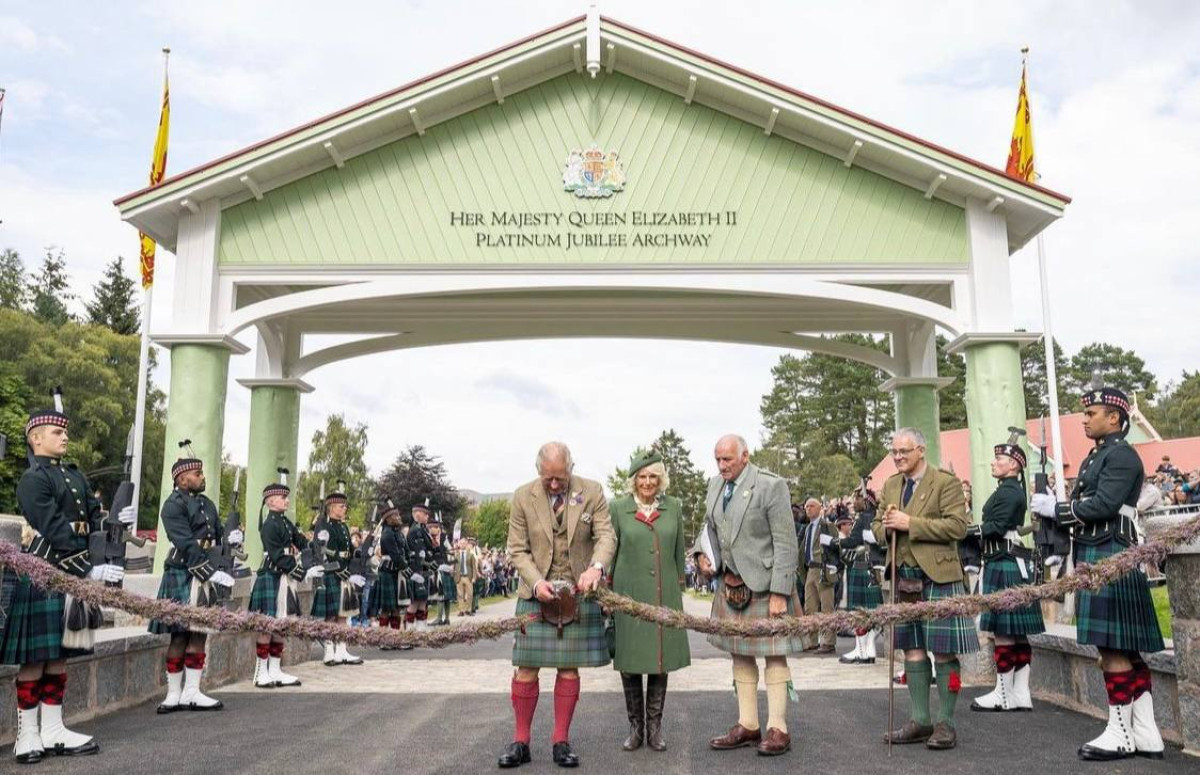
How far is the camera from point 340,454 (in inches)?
2242

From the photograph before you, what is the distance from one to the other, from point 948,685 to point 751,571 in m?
1.47

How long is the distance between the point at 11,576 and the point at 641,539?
4.13 meters

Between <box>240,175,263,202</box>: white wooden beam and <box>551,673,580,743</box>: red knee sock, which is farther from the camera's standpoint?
<box>240,175,263,202</box>: white wooden beam

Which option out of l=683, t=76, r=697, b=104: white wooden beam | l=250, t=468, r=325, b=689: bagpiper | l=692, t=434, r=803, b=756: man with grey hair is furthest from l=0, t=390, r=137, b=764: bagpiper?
l=683, t=76, r=697, b=104: white wooden beam

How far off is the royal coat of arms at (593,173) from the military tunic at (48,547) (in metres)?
7.67

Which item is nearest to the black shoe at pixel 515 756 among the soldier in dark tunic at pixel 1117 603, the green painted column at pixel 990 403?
the soldier in dark tunic at pixel 1117 603

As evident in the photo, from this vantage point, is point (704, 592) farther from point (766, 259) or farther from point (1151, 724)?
point (1151, 724)

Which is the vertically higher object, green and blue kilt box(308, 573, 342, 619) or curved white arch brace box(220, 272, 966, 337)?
curved white arch brace box(220, 272, 966, 337)

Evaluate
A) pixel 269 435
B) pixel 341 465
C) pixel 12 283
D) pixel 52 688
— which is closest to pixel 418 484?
pixel 341 465

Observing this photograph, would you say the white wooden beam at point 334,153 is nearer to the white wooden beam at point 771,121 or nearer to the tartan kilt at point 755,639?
the white wooden beam at point 771,121

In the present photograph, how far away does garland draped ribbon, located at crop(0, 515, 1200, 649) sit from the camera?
17.8ft

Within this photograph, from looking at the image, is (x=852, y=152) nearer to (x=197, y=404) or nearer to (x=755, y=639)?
(x=755, y=639)

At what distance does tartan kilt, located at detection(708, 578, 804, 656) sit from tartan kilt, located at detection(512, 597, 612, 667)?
771 mm

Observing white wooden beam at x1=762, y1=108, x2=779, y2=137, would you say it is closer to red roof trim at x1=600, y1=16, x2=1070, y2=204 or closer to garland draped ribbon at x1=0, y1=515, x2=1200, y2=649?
red roof trim at x1=600, y1=16, x2=1070, y2=204
